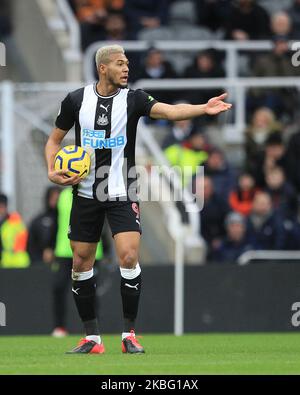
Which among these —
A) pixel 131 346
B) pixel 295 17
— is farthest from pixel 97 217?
pixel 295 17

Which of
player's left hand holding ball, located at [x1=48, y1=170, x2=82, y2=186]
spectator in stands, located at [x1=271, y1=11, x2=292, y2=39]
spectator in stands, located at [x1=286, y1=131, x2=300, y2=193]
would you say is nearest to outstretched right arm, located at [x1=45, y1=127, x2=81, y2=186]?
player's left hand holding ball, located at [x1=48, y1=170, x2=82, y2=186]

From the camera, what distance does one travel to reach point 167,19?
2164 centimetres

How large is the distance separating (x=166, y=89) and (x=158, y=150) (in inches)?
69.0

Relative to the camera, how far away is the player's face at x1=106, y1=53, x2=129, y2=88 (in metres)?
10.9

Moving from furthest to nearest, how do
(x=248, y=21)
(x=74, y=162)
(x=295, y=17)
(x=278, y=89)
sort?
(x=295, y=17) < (x=248, y=21) < (x=278, y=89) < (x=74, y=162)

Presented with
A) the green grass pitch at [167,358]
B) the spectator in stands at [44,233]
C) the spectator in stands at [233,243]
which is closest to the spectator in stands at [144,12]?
the spectator in stands at [233,243]

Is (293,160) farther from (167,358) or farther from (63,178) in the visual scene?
(167,358)

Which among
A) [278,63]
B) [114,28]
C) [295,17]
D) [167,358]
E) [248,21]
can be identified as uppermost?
[295,17]

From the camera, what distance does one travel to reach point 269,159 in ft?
60.7

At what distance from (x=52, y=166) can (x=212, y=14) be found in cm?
1083

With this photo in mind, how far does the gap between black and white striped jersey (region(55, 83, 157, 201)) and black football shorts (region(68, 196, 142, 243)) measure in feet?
0.23

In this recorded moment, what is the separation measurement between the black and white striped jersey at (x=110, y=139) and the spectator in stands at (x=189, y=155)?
708cm
